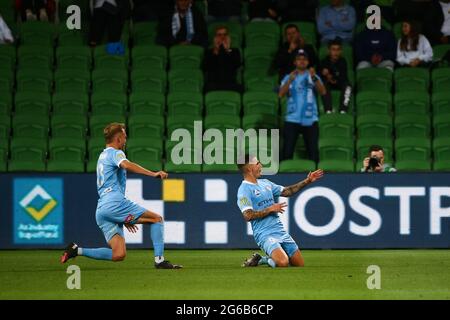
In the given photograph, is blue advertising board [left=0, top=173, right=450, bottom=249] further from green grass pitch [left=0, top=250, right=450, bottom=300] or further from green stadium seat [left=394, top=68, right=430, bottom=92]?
green stadium seat [left=394, top=68, right=430, bottom=92]

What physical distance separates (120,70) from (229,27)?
218 cm

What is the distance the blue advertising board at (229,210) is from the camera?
1490 centimetres

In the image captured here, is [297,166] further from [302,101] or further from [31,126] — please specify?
[31,126]

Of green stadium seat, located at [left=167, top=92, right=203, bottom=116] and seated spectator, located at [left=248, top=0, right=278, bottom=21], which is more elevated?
seated spectator, located at [left=248, top=0, right=278, bottom=21]

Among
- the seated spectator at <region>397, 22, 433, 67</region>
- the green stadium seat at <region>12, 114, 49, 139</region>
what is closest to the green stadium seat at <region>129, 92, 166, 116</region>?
the green stadium seat at <region>12, 114, 49, 139</region>

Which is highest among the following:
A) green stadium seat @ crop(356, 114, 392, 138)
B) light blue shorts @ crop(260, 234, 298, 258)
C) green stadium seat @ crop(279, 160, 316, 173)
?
green stadium seat @ crop(356, 114, 392, 138)

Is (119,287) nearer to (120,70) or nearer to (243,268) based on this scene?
(243,268)

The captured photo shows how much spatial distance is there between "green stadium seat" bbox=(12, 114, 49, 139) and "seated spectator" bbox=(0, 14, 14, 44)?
1.82m

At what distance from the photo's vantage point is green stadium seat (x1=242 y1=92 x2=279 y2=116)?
666 inches

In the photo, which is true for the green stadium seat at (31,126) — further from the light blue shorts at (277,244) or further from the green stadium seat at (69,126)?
the light blue shorts at (277,244)

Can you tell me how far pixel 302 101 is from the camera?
16078 mm

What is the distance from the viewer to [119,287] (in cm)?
1044

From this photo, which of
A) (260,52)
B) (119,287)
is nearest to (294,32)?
(260,52)

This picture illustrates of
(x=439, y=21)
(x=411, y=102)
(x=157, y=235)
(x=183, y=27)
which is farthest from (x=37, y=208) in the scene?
(x=439, y=21)
